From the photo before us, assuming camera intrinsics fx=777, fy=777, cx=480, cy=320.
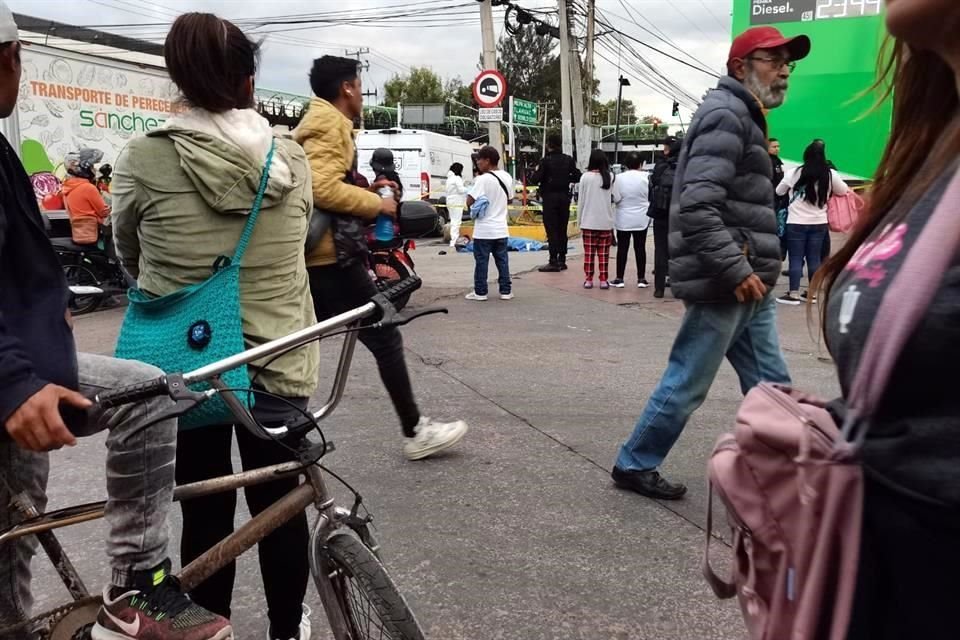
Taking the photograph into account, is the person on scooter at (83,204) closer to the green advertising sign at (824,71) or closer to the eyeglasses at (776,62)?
the eyeglasses at (776,62)

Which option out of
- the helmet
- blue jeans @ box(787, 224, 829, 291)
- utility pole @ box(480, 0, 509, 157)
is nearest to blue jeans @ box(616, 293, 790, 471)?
Result: blue jeans @ box(787, 224, 829, 291)

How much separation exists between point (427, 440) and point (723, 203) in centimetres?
188

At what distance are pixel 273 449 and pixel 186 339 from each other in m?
0.43

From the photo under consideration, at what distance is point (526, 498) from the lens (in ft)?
11.8

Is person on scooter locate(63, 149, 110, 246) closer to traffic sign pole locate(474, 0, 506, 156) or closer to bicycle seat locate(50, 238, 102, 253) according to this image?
bicycle seat locate(50, 238, 102, 253)

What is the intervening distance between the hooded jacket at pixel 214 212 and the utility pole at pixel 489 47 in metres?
12.6

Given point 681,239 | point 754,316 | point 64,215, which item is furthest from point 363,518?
point 64,215

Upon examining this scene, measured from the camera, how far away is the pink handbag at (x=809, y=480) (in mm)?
901

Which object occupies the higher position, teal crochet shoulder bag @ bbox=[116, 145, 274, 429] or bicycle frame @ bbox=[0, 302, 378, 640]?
teal crochet shoulder bag @ bbox=[116, 145, 274, 429]

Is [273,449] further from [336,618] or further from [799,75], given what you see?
[799,75]

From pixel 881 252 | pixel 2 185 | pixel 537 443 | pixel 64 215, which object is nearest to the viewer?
pixel 881 252

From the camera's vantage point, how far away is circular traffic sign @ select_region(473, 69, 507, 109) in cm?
1264

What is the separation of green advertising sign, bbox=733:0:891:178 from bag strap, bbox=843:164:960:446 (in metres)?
10.8

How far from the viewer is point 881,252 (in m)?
0.99
